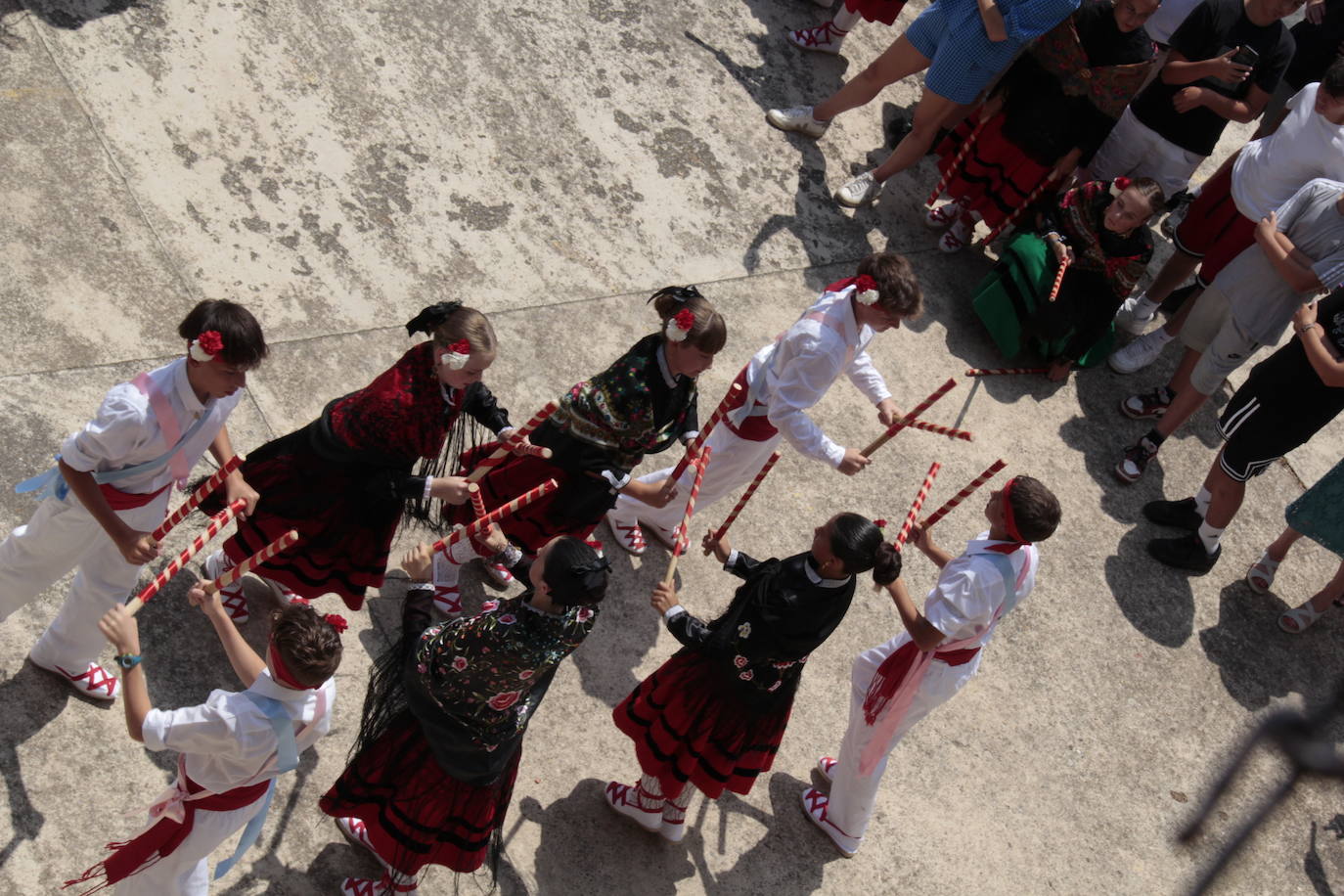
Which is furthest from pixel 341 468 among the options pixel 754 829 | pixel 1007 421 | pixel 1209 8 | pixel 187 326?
pixel 1209 8

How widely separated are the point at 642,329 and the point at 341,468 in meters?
2.30

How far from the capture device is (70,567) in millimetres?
3812

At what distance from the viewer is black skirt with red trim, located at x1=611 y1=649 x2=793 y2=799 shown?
13.3 feet

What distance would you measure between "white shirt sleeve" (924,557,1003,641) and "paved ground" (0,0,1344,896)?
1.14 metres

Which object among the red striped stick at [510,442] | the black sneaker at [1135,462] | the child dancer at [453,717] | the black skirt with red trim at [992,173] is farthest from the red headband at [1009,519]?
the black skirt with red trim at [992,173]

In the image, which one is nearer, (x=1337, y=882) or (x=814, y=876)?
(x=814, y=876)

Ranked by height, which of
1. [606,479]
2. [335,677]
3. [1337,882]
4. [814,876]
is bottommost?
[1337,882]

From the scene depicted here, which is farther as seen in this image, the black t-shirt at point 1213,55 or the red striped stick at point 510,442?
the black t-shirt at point 1213,55

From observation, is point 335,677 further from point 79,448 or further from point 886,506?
point 886,506

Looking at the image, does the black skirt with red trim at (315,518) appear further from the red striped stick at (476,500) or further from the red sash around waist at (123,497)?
the red sash around waist at (123,497)

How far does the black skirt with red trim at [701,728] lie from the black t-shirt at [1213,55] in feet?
14.3

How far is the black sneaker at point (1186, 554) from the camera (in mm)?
6008

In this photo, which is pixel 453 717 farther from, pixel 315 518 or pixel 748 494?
pixel 748 494

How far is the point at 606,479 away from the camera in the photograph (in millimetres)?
4488
